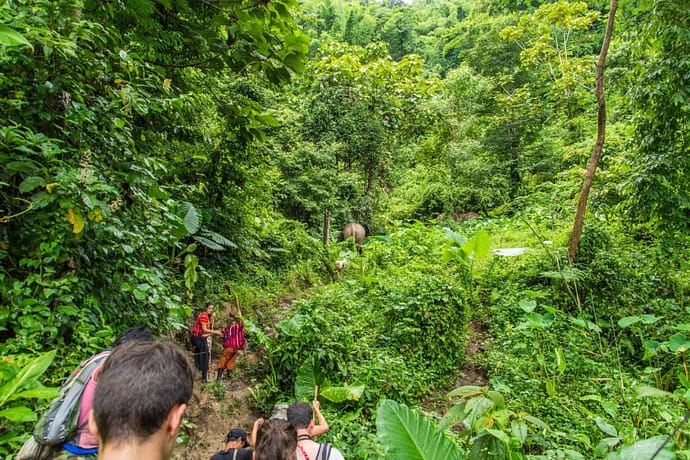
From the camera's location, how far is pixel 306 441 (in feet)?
8.00

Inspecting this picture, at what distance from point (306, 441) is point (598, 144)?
6.10m

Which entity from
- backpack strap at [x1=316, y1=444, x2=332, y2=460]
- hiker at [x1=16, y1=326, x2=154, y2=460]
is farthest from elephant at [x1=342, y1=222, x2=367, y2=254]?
hiker at [x1=16, y1=326, x2=154, y2=460]

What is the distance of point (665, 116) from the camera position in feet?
16.8

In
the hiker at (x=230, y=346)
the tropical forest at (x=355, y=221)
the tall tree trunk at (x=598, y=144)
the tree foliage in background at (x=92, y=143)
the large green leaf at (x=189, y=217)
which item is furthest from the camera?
the tall tree trunk at (x=598, y=144)

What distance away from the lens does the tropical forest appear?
2219 mm

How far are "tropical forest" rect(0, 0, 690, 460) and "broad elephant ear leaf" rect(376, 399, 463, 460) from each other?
0.01 metres

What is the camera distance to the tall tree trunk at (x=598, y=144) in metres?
5.28

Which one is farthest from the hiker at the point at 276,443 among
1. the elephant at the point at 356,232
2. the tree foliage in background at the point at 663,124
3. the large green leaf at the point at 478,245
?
the elephant at the point at 356,232

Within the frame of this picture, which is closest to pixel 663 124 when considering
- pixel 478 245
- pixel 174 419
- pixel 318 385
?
pixel 478 245

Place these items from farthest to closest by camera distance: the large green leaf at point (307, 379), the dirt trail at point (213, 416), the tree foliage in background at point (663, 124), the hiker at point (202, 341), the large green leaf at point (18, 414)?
the hiker at point (202, 341) < the tree foliage in background at point (663, 124) < the large green leaf at point (307, 379) < the dirt trail at point (213, 416) < the large green leaf at point (18, 414)

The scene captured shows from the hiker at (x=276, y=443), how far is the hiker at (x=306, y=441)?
176 mm

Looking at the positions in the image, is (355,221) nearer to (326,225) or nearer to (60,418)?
(326,225)

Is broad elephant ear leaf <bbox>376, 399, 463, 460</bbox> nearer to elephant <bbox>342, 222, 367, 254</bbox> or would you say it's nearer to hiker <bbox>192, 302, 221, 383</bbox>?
hiker <bbox>192, 302, 221, 383</bbox>

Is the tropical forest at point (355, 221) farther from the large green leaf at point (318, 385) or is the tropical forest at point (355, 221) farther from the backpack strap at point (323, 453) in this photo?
the backpack strap at point (323, 453)
